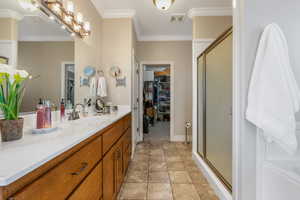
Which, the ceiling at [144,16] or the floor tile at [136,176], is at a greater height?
the ceiling at [144,16]

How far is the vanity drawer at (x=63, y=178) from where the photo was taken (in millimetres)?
517

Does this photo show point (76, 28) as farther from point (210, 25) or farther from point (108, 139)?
point (210, 25)

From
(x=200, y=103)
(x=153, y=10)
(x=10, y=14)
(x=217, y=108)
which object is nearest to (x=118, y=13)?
(x=153, y=10)

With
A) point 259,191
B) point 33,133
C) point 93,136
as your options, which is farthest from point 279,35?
point 33,133

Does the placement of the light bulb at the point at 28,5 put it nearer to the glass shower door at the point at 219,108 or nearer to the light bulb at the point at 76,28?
the light bulb at the point at 76,28

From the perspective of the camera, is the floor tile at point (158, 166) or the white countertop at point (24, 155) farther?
the floor tile at point (158, 166)

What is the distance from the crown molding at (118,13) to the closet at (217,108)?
1500 millimetres

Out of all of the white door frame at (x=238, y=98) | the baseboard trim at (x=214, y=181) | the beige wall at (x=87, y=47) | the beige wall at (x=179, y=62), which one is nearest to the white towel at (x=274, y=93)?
the white door frame at (x=238, y=98)

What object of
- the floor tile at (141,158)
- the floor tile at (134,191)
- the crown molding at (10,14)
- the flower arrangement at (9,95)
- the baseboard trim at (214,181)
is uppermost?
the crown molding at (10,14)

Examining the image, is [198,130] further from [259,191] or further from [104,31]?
[104,31]

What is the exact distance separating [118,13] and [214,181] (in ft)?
9.87

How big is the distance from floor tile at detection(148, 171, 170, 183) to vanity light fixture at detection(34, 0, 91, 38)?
6.97ft

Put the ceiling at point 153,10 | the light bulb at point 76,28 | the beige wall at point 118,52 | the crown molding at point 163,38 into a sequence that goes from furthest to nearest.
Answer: the crown molding at point 163,38 < the beige wall at point 118,52 < the ceiling at point 153,10 < the light bulb at point 76,28

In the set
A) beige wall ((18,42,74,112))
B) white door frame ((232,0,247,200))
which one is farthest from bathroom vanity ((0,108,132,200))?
white door frame ((232,0,247,200))
